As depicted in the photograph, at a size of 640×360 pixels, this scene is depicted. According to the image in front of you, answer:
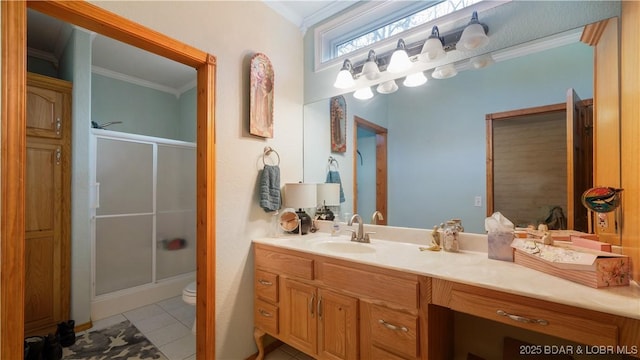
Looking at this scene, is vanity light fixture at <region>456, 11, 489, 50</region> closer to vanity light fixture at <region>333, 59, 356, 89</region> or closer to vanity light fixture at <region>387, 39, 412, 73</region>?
vanity light fixture at <region>387, 39, 412, 73</region>

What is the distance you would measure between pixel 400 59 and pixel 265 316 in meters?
2.04

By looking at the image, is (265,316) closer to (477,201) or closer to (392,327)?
(392,327)

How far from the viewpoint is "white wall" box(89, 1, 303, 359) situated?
1669mm

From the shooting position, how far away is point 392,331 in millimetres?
1273

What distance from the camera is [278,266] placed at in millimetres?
1750

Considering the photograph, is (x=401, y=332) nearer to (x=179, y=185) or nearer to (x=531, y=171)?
(x=531, y=171)

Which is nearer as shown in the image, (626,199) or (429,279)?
(626,199)

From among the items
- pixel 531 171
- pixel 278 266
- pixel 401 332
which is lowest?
pixel 401 332

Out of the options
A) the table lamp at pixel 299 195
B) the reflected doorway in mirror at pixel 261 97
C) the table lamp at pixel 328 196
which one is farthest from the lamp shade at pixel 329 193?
the reflected doorway in mirror at pixel 261 97

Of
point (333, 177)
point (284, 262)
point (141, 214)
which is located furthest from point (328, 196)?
point (141, 214)

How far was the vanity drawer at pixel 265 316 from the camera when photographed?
177 centimetres

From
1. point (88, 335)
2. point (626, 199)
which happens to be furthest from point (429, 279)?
point (88, 335)

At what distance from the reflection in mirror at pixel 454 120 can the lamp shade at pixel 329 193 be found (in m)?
0.17

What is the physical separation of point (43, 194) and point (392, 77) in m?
3.04
